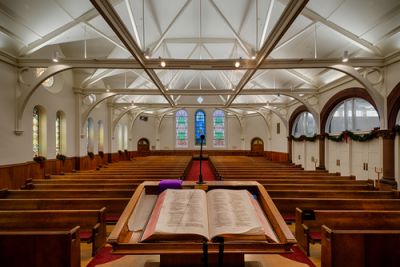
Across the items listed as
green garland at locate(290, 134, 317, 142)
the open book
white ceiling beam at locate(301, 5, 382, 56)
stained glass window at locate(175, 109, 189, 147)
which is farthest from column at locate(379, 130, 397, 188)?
stained glass window at locate(175, 109, 189, 147)

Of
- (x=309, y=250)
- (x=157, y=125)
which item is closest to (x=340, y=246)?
(x=309, y=250)

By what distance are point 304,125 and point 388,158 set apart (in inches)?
271

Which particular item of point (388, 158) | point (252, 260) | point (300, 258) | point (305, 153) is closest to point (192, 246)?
point (252, 260)

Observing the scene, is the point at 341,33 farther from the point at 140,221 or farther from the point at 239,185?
the point at 140,221

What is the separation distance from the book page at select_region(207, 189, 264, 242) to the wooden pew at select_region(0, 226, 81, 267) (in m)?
1.37

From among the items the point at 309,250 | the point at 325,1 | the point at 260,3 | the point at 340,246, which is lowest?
the point at 309,250

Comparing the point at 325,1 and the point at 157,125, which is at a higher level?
the point at 325,1

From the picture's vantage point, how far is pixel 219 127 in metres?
22.8

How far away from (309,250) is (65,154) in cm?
966

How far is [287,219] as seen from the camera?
4312mm

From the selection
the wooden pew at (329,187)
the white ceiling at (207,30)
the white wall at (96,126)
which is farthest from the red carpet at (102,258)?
the white wall at (96,126)

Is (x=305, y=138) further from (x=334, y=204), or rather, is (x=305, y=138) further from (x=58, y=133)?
(x=58, y=133)

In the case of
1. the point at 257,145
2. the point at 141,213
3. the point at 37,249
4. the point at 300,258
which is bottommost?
the point at 300,258

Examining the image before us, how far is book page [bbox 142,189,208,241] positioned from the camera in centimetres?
139
